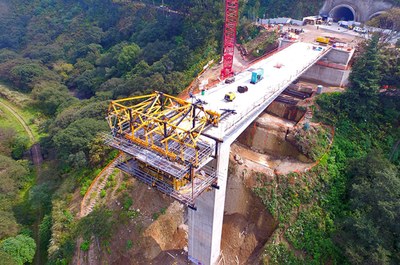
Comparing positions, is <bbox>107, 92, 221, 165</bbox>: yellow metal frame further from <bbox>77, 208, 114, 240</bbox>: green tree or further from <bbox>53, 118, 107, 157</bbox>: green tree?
<bbox>53, 118, 107, 157</bbox>: green tree

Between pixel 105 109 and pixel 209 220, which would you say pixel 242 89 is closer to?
pixel 209 220

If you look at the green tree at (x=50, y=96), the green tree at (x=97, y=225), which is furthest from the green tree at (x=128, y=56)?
the green tree at (x=97, y=225)

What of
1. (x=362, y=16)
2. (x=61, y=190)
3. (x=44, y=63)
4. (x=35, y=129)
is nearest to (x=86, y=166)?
(x=61, y=190)

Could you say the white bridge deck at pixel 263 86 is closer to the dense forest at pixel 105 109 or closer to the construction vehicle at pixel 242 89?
the construction vehicle at pixel 242 89

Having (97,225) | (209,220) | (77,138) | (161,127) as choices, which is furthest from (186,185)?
(77,138)

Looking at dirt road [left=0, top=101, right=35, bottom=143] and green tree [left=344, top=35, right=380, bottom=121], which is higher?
green tree [left=344, top=35, right=380, bottom=121]

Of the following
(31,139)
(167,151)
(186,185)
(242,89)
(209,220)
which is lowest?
(31,139)

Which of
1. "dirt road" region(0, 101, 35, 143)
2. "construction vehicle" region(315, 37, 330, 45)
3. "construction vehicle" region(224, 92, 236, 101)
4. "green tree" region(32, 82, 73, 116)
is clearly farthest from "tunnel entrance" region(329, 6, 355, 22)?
"dirt road" region(0, 101, 35, 143)
